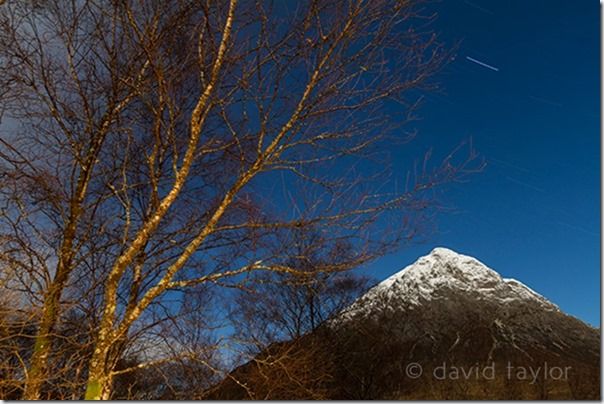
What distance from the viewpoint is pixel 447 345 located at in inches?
1131

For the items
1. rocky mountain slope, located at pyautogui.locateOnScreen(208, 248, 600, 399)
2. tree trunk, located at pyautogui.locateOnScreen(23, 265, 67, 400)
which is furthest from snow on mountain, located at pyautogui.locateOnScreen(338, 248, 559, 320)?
tree trunk, located at pyautogui.locateOnScreen(23, 265, 67, 400)

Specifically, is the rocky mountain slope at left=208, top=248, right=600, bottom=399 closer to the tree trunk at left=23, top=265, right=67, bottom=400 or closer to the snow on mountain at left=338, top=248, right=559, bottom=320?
the snow on mountain at left=338, top=248, right=559, bottom=320

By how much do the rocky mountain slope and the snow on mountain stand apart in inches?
3.4

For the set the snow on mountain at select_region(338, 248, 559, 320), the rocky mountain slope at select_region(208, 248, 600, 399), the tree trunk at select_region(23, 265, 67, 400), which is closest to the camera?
the tree trunk at select_region(23, 265, 67, 400)

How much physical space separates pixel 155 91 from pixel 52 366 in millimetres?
2260

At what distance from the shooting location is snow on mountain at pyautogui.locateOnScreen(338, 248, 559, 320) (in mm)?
34469

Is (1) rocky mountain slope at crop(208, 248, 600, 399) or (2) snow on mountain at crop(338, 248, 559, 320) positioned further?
(2) snow on mountain at crop(338, 248, 559, 320)

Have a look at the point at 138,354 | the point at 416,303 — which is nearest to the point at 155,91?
the point at 138,354

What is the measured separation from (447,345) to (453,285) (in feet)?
32.9

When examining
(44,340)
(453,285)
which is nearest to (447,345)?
(453,285)

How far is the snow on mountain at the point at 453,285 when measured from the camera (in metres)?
34.5

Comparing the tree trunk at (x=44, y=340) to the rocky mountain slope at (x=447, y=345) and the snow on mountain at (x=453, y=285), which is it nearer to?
the rocky mountain slope at (x=447, y=345)

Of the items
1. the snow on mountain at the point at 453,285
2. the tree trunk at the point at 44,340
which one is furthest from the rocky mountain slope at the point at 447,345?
the tree trunk at the point at 44,340

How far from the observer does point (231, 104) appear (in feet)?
12.8
